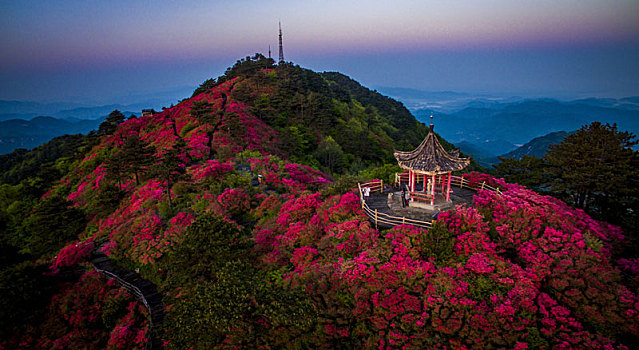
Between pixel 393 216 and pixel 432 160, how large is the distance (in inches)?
133

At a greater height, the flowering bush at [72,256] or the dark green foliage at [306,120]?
the dark green foliage at [306,120]

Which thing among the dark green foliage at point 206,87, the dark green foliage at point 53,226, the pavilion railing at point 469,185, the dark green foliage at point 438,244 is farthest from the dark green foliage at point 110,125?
the dark green foliage at point 438,244

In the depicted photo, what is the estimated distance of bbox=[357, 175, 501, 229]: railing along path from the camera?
13227 mm

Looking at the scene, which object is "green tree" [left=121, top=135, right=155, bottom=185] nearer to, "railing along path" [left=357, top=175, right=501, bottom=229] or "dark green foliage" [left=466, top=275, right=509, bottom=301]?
"railing along path" [left=357, top=175, right=501, bottom=229]

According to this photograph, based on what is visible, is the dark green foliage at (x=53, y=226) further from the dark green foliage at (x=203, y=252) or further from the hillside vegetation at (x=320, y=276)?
the dark green foliage at (x=203, y=252)

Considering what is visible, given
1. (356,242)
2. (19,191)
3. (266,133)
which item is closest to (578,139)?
(356,242)

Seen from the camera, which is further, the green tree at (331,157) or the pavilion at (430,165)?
the green tree at (331,157)

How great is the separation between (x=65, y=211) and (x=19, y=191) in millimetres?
22630

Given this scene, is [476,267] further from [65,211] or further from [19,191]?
[19,191]

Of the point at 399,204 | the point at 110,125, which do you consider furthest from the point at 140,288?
the point at 110,125

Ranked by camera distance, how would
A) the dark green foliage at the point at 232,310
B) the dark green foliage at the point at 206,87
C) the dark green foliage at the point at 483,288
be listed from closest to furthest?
the dark green foliage at the point at 483,288 < the dark green foliage at the point at 232,310 < the dark green foliage at the point at 206,87

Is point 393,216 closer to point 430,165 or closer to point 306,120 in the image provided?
point 430,165

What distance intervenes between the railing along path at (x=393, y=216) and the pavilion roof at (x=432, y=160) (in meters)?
2.48

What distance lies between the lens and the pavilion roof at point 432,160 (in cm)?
1402
